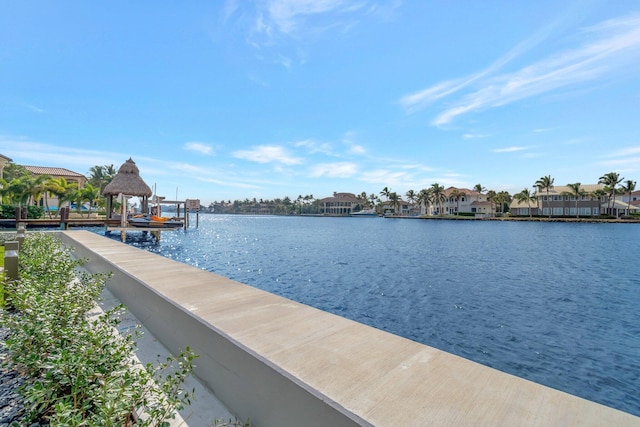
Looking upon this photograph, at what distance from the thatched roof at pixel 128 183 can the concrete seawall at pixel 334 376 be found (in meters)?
31.8

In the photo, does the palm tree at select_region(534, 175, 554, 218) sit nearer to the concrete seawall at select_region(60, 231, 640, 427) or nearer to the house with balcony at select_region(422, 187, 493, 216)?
the house with balcony at select_region(422, 187, 493, 216)

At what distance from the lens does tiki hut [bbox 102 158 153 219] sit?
100 feet

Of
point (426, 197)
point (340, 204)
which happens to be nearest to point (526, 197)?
point (426, 197)

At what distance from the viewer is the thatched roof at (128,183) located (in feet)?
100.0

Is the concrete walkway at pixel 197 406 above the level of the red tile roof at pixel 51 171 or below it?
below

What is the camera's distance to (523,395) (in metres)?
2.10

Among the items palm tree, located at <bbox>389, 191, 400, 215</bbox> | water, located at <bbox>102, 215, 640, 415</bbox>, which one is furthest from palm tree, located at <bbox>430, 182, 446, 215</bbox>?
water, located at <bbox>102, 215, 640, 415</bbox>

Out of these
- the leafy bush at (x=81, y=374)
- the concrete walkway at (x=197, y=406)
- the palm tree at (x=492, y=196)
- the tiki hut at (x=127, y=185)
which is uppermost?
the palm tree at (x=492, y=196)

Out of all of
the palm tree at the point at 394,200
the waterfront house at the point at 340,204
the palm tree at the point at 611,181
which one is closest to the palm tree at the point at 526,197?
the palm tree at the point at 611,181

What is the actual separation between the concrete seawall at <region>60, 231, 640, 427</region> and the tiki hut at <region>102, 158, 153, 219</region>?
104 ft

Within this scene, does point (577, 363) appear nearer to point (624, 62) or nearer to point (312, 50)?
point (624, 62)

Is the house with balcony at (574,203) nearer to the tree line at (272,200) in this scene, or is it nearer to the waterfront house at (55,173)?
the tree line at (272,200)

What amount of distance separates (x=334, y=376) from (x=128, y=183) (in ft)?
115

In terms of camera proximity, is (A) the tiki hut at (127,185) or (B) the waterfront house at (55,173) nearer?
(A) the tiki hut at (127,185)
